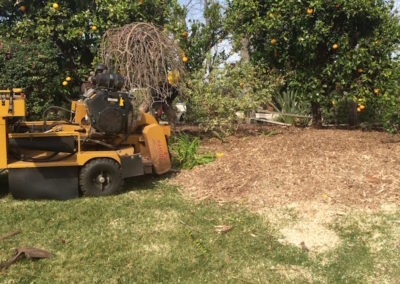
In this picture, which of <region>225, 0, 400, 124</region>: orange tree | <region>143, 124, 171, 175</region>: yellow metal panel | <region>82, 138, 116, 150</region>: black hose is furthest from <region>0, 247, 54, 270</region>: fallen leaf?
<region>225, 0, 400, 124</region>: orange tree

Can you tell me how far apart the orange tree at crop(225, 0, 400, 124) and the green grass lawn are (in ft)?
13.4

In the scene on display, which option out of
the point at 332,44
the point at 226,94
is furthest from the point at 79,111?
the point at 332,44

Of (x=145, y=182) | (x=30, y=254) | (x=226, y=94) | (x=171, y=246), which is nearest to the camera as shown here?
(x=30, y=254)

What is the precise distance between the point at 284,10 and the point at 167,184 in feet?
13.2

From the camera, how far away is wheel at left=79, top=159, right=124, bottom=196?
202 inches

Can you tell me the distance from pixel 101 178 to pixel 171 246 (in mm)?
1664

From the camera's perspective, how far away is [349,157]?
5.83m

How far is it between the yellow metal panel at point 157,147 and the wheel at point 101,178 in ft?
2.01

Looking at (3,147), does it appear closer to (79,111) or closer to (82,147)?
(82,147)

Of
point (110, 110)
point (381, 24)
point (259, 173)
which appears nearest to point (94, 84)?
point (110, 110)

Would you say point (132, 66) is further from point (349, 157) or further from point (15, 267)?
point (15, 267)

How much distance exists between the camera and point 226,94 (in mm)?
8477

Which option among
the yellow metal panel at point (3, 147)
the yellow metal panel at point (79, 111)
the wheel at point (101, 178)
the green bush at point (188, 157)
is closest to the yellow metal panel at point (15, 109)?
the yellow metal panel at point (3, 147)

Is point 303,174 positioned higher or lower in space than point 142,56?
lower
